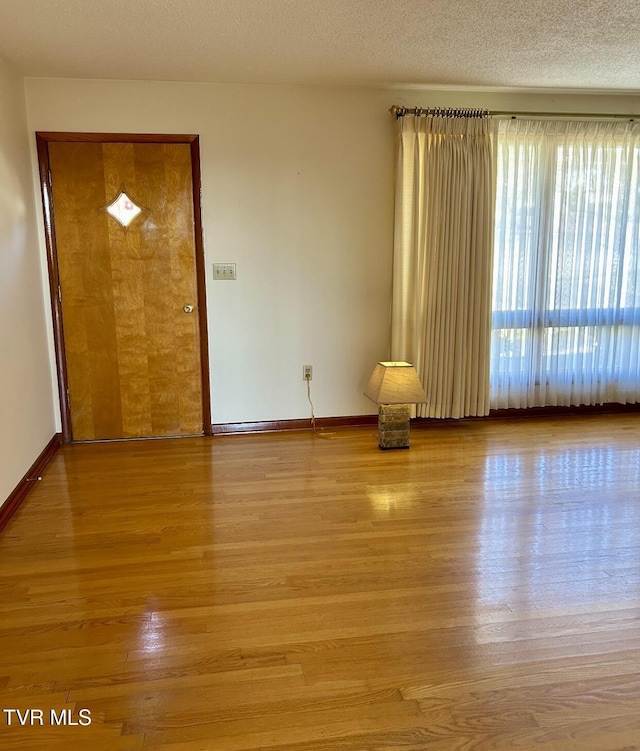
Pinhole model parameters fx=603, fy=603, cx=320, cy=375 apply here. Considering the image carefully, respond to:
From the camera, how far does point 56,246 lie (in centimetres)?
398

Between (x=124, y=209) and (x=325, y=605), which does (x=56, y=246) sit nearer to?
(x=124, y=209)

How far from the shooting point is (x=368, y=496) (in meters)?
3.24

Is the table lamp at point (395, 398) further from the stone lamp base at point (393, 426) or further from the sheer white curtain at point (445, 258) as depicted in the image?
the sheer white curtain at point (445, 258)

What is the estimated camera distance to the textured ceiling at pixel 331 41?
2680 mm

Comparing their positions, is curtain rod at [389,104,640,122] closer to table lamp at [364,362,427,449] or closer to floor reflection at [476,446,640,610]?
table lamp at [364,362,427,449]

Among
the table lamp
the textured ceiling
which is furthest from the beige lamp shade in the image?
the textured ceiling

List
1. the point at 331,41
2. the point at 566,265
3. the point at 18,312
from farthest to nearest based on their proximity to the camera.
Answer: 1. the point at 566,265
2. the point at 18,312
3. the point at 331,41

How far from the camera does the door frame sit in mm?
3859

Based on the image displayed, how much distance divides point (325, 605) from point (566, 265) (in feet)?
10.8

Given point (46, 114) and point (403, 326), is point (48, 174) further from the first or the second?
point (403, 326)

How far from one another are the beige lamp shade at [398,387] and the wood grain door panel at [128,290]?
1300 mm

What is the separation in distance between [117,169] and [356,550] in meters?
2.88

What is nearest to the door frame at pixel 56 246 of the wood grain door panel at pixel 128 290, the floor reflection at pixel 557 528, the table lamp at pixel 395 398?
the wood grain door panel at pixel 128 290

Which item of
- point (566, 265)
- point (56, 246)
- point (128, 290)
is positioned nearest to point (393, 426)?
point (566, 265)
